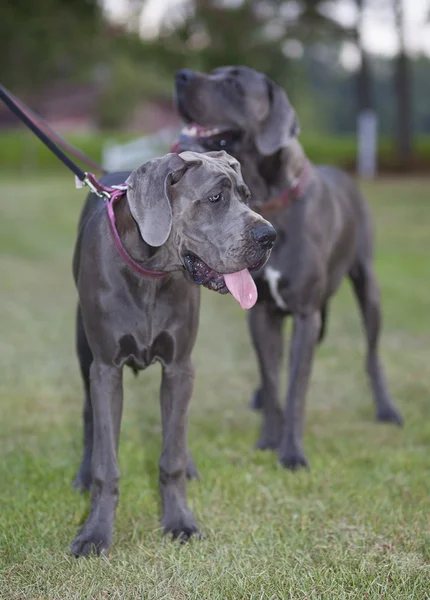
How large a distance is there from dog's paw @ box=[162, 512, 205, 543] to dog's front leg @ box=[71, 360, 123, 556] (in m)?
0.26

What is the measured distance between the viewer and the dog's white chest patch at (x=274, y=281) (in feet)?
15.0

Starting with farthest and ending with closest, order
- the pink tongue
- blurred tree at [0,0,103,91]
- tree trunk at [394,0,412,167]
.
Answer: blurred tree at [0,0,103,91]
tree trunk at [394,0,412,167]
the pink tongue

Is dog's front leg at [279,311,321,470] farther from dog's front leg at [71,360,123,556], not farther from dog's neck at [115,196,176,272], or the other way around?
dog's neck at [115,196,176,272]

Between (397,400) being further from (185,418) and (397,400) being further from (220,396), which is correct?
(185,418)

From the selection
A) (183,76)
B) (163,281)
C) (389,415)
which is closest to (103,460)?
(163,281)

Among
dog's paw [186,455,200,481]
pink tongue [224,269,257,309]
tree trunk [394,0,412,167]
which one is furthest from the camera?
tree trunk [394,0,412,167]

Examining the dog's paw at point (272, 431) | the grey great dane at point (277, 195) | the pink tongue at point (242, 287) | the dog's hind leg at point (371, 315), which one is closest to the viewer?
the pink tongue at point (242, 287)

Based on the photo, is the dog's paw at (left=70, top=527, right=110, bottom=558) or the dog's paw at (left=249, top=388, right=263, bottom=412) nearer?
the dog's paw at (left=70, top=527, right=110, bottom=558)

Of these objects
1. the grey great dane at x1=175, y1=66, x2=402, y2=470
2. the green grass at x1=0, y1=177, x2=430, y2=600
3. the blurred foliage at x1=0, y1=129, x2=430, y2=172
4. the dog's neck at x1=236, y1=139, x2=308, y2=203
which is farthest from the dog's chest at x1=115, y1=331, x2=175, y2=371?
the blurred foliage at x1=0, y1=129, x2=430, y2=172

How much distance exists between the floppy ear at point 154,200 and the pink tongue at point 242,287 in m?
0.30

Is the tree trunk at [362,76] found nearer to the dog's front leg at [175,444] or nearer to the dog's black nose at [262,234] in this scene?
the dog's front leg at [175,444]

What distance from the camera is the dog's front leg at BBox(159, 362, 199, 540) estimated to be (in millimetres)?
3502

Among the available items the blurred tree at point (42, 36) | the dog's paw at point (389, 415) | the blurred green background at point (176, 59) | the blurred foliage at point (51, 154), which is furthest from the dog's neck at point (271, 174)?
the blurred tree at point (42, 36)

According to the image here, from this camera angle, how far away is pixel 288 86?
28938mm
